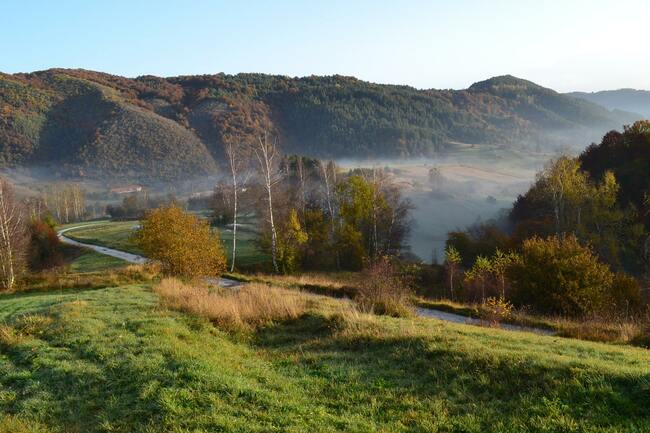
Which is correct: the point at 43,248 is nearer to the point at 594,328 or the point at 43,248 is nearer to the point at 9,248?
the point at 9,248

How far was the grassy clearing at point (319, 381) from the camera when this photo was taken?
311 inches

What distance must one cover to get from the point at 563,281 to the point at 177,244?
75.4 feet

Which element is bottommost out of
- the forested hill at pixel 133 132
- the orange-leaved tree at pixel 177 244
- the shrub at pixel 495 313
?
the shrub at pixel 495 313

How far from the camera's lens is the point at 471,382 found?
369 inches

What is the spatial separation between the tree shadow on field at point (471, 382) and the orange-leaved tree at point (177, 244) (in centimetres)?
2035

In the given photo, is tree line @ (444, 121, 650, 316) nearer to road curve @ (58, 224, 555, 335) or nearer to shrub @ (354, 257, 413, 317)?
road curve @ (58, 224, 555, 335)

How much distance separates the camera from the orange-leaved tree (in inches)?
1249

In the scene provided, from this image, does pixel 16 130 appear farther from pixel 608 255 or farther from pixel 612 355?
pixel 612 355

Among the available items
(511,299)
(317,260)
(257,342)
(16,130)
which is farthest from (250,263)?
(16,130)

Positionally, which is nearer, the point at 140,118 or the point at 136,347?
the point at 136,347

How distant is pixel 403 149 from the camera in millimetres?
191750

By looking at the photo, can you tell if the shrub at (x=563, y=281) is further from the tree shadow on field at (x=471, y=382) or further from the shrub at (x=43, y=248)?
the shrub at (x=43, y=248)

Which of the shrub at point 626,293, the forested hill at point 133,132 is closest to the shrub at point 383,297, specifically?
the shrub at point 626,293

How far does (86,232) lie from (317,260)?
46295mm
